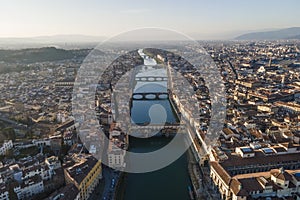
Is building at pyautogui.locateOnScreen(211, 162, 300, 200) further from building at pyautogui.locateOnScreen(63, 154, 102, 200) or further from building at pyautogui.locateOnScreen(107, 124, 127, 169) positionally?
building at pyautogui.locateOnScreen(63, 154, 102, 200)

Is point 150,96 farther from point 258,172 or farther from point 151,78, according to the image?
point 258,172

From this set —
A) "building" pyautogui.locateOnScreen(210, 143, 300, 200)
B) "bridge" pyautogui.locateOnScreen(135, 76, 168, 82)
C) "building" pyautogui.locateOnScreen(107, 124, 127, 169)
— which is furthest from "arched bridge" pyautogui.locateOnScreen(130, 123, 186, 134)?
"bridge" pyautogui.locateOnScreen(135, 76, 168, 82)

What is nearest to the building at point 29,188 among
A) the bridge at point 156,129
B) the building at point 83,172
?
the building at point 83,172

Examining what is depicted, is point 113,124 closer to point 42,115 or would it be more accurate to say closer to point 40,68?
point 42,115

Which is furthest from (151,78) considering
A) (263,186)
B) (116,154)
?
(263,186)

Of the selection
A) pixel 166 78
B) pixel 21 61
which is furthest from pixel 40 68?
pixel 166 78
